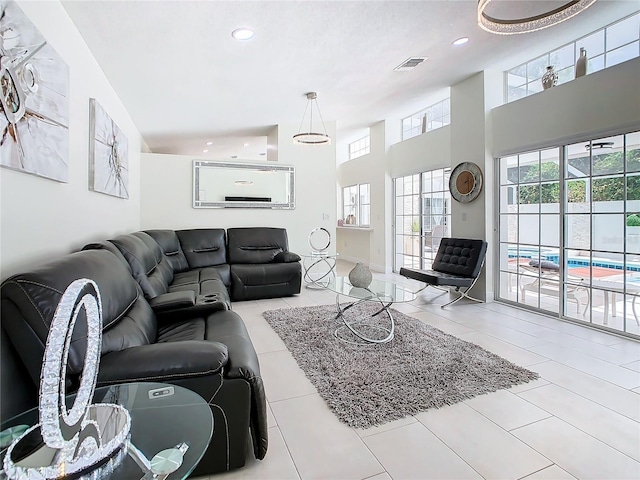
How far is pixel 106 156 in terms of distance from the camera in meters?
3.21

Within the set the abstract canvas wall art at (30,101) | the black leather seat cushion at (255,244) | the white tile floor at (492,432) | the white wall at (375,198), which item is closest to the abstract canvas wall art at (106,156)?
the abstract canvas wall art at (30,101)

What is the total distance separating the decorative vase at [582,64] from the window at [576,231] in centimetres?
70

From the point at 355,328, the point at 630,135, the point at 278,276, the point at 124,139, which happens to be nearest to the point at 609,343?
the point at 630,135

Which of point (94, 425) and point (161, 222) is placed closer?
point (94, 425)

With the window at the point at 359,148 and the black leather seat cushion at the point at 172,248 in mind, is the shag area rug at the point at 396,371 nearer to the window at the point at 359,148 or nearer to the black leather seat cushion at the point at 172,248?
the black leather seat cushion at the point at 172,248

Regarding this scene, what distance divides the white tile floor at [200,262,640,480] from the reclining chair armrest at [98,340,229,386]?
53cm

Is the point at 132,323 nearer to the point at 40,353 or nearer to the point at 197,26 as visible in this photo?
the point at 40,353

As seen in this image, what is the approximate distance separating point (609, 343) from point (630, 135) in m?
1.91

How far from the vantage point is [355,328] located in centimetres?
340

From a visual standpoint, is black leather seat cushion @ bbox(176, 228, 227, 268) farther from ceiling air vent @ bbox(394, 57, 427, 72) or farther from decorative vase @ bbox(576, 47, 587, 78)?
decorative vase @ bbox(576, 47, 587, 78)

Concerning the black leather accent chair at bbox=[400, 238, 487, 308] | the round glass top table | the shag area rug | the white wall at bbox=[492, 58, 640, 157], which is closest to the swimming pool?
the black leather accent chair at bbox=[400, 238, 487, 308]

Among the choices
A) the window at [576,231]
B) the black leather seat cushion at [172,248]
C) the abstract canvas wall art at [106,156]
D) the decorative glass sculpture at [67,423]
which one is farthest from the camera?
the black leather seat cushion at [172,248]

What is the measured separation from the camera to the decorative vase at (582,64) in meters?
3.49

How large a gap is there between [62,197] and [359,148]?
697 cm
